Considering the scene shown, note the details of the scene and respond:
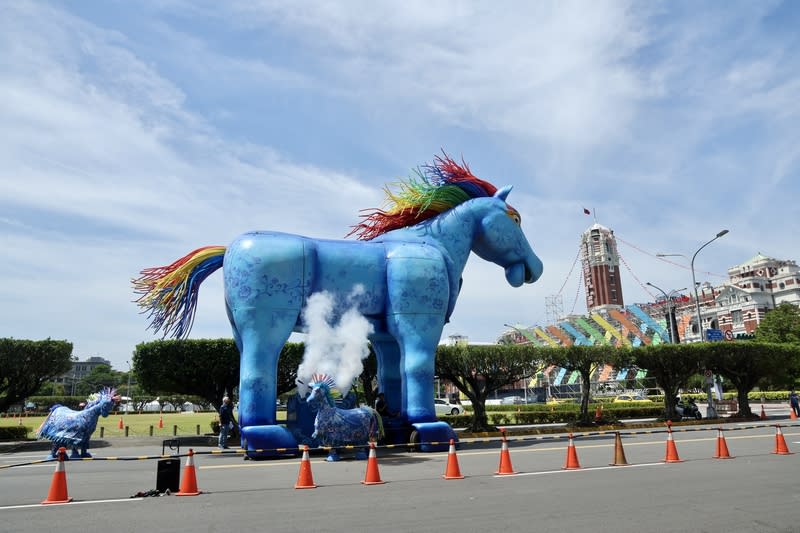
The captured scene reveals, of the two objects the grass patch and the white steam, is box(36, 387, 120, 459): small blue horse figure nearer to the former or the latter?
the white steam

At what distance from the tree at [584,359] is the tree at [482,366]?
1.37m

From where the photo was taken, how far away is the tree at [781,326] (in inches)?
2221

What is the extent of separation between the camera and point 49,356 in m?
24.7

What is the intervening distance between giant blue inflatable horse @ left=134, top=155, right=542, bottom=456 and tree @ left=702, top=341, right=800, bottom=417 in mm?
16741

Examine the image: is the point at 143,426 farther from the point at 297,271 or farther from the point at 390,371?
the point at 297,271

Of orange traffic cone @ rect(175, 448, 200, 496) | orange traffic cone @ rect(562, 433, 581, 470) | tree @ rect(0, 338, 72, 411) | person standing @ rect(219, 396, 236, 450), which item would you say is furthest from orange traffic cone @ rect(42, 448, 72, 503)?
tree @ rect(0, 338, 72, 411)

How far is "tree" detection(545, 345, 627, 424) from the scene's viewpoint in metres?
26.6

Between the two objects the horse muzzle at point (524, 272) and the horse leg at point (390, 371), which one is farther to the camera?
the horse muzzle at point (524, 272)

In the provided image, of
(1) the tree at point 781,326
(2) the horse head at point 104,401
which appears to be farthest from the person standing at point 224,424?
(1) the tree at point 781,326

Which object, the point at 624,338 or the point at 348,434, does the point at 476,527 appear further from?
the point at 624,338

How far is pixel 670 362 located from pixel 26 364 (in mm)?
28197

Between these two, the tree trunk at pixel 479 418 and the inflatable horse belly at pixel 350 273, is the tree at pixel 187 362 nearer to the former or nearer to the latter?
the tree trunk at pixel 479 418

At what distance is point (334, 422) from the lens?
1236 cm

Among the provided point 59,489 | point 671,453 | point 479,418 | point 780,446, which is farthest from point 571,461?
point 479,418
